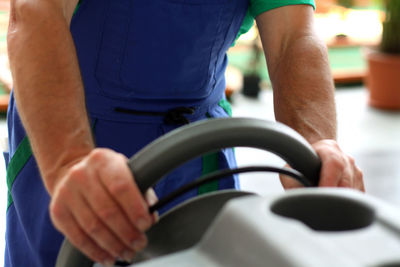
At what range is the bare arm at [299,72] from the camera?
1124mm

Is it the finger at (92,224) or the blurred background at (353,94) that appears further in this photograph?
the blurred background at (353,94)

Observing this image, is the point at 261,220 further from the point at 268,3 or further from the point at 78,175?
the point at 268,3

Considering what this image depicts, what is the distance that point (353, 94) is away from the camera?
499 centimetres

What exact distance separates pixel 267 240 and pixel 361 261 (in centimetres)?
8

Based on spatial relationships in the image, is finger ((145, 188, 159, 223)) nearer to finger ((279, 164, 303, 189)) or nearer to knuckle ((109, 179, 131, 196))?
knuckle ((109, 179, 131, 196))

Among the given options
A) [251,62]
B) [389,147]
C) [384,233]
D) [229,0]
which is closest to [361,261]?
[384,233]

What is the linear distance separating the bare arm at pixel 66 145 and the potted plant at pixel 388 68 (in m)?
3.90

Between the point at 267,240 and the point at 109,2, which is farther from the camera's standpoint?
the point at 109,2

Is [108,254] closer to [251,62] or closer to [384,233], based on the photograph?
[384,233]

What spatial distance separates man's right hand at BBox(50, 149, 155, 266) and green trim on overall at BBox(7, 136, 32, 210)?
0.61 meters

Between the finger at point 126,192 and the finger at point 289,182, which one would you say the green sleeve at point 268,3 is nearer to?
the finger at point 289,182

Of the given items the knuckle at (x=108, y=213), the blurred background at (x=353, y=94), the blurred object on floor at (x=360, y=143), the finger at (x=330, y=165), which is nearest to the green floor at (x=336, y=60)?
the blurred background at (x=353, y=94)

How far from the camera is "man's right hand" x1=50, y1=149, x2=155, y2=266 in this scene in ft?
2.25

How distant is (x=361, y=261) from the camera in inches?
21.1
